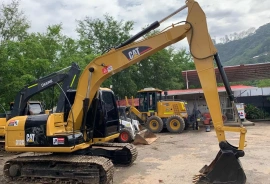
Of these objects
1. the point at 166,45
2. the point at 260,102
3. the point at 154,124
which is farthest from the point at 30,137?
the point at 260,102

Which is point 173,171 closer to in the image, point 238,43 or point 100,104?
point 100,104

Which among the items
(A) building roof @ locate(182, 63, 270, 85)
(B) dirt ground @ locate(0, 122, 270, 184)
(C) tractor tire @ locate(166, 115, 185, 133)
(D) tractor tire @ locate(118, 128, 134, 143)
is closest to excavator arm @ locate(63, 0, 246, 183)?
(B) dirt ground @ locate(0, 122, 270, 184)

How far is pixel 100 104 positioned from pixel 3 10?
15323 mm

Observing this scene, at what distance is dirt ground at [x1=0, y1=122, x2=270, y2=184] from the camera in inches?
268

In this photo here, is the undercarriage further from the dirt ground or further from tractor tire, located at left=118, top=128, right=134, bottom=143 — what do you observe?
tractor tire, located at left=118, top=128, right=134, bottom=143

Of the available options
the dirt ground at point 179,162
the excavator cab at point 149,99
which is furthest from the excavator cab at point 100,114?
the excavator cab at point 149,99

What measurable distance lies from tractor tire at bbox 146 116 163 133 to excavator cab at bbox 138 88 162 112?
828 millimetres

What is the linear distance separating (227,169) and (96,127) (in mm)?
3320

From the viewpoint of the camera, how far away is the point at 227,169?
565 cm

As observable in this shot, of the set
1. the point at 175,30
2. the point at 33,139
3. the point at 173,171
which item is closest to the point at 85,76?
the point at 33,139

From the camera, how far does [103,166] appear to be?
6.10m

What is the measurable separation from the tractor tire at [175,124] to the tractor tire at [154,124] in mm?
452

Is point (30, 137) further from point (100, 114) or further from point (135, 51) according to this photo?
point (135, 51)

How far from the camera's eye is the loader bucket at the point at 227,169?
18.3 feet
